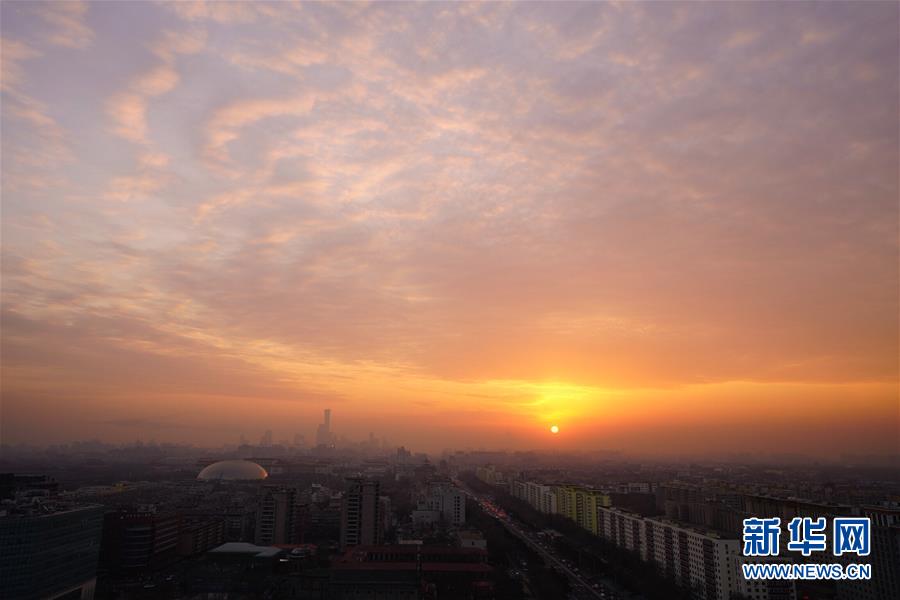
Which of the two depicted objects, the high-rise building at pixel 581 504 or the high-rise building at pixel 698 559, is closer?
the high-rise building at pixel 698 559

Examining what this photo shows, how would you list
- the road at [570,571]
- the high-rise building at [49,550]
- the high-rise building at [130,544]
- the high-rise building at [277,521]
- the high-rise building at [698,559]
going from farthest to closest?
the high-rise building at [277,521] < the high-rise building at [130,544] < the road at [570,571] < the high-rise building at [698,559] < the high-rise building at [49,550]

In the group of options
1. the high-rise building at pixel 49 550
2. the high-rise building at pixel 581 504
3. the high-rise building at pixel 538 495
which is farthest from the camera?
the high-rise building at pixel 538 495

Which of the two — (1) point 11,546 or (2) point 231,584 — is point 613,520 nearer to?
(2) point 231,584

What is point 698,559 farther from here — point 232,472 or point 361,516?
point 232,472

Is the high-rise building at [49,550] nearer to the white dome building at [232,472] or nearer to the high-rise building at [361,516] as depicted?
the high-rise building at [361,516]

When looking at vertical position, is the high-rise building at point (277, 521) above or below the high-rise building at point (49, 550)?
below

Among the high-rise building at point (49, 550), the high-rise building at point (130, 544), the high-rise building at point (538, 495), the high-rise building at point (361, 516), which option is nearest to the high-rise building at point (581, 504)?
the high-rise building at point (538, 495)

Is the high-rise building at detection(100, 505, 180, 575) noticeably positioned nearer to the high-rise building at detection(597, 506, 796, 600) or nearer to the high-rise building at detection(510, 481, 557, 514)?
the high-rise building at detection(597, 506, 796, 600)
